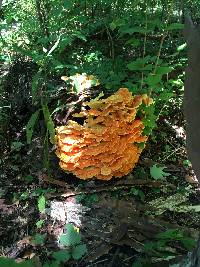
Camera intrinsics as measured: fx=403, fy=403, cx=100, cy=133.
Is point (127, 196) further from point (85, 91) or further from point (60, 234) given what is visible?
point (85, 91)

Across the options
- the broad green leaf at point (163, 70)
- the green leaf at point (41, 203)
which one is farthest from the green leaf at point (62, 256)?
the broad green leaf at point (163, 70)

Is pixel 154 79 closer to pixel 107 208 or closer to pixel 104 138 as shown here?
pixel 104 138

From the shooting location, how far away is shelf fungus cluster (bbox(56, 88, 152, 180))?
3.58 meters

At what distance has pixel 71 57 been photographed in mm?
5551

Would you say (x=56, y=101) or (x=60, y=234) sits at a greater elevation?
(x=56, y=101)

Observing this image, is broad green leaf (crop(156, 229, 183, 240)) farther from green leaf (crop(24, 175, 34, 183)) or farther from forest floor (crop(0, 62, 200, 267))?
green leaf (crop(24, 175, 34, 183))

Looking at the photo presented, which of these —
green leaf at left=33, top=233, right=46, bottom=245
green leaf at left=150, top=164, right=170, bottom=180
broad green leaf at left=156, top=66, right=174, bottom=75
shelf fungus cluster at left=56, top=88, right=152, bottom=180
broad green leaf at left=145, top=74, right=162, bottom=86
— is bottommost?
green leaf at left=33, top=233, right=46, bottom=245

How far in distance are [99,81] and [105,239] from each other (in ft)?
5.39

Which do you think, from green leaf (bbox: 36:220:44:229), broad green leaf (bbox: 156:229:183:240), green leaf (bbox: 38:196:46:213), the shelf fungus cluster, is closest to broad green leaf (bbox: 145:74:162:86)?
the shelf fungus cluster

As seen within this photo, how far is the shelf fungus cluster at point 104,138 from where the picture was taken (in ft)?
11.7

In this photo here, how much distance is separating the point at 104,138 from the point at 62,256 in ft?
3.51

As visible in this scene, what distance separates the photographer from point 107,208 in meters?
3.63

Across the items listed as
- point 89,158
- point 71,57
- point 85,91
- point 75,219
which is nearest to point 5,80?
point 71,57

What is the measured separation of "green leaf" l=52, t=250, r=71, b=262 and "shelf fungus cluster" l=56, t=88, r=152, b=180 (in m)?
0.82
